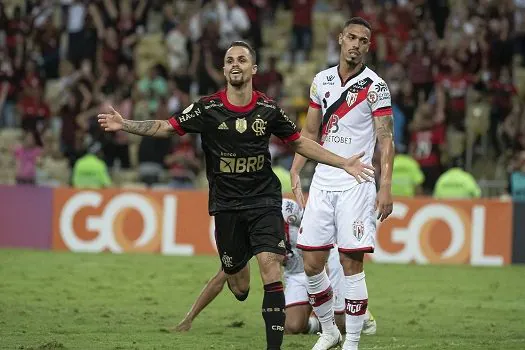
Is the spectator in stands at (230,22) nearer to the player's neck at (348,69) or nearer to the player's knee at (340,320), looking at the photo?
the player's knee at (340,320)

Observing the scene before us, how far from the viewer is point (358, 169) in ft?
33.2

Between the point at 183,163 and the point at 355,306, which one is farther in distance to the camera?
the point at 183,163

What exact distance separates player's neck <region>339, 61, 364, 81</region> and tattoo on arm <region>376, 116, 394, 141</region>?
0.52 metres

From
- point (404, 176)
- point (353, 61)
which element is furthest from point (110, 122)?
point (404, 176)

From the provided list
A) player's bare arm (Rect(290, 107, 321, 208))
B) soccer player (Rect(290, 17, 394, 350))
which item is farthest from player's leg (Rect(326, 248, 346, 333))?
player's bare arm (Rect(290, 107, 321, 208))

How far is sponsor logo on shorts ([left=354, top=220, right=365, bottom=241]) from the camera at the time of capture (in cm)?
1045

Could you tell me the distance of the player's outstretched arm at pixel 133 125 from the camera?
32.8ft

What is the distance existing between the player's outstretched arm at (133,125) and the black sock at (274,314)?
1586 mm

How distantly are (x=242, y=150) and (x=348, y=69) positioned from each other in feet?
4.17

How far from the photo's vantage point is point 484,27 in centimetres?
2508

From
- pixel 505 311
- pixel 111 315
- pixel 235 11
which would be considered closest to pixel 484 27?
pixel 235 11

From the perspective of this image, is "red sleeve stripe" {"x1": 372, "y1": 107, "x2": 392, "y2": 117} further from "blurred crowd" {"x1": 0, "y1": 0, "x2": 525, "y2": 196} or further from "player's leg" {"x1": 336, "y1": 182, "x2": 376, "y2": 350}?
"blurred crowd" {"x1": 0, "y1": 0, "x2": 525, "y2": 196}

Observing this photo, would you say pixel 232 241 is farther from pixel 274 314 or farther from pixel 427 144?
pixel 427 144

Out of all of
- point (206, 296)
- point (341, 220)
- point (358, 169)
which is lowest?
point (206, 296)
